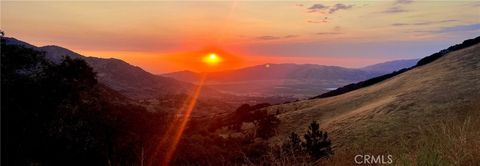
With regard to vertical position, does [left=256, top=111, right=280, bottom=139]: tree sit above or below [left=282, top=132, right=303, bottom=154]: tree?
below

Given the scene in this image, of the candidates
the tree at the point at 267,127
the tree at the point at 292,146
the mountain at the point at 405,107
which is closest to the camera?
the tree at the point at 292,146

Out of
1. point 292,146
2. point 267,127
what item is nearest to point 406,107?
point 267,127

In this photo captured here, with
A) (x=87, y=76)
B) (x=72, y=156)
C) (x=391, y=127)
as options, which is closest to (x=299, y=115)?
(x=391, y=127)

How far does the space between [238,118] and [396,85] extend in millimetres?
25810

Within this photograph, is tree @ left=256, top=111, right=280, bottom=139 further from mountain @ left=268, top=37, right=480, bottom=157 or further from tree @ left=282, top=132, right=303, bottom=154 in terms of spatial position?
tree @ left=282, top=132, right=303, bottom=154

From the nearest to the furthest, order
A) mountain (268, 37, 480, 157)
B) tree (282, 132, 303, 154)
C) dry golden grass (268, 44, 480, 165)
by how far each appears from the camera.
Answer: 1. tree (282, 132, 303, 154)
2. dry golden grass (268, 44, 480, 165)
3. mountain (268, 37, 480, 157)

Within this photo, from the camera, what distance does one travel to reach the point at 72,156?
17781mm

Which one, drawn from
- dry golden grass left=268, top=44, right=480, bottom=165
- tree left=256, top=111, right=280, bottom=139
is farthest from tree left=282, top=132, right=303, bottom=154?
tree left=256, top=111, right=280, bottom=139

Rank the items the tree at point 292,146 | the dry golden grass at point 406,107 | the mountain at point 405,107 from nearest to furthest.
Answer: the tree at point 292,146
the dry golden grass at point 406,107
the mountain at point 405,107

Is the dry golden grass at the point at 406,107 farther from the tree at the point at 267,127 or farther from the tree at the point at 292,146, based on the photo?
the tree at the point at 292,146

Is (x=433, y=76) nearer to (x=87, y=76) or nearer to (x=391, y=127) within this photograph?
(x=391, y=127)

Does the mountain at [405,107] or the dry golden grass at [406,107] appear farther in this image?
the mountain at [405,107]

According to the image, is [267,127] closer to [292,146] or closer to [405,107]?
[405,107]

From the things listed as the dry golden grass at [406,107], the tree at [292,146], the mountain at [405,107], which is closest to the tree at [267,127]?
the mountain at [405,107]
